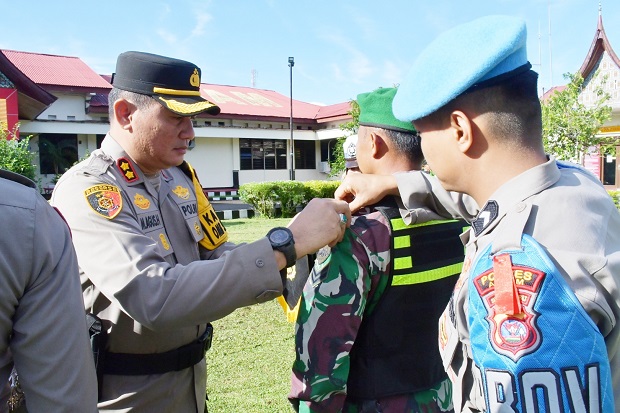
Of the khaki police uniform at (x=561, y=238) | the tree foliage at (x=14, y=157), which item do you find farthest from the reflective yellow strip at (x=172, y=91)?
the tree foliage at (x=14, y=157)

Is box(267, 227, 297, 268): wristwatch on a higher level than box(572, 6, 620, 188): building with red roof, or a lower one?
lower

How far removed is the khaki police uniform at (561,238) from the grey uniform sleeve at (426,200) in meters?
0.53

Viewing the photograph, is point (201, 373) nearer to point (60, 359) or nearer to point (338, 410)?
point (338, 410)

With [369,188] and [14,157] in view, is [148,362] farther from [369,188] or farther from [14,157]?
[14,157]

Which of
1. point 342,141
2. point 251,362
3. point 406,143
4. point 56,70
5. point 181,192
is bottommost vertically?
point 251,362

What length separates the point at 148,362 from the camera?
1877 millimetres

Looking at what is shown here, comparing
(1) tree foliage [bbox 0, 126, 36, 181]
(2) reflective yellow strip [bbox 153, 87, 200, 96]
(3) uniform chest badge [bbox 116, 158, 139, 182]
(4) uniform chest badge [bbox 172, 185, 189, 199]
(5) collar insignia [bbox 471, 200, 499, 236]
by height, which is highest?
(1) tree foliage [bbox 0, 126, 36, 181]

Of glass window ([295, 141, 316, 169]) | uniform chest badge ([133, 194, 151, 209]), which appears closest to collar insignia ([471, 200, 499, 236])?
uniform chest badge ([133, 194, 151, 209])

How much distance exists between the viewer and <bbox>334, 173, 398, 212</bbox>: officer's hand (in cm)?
181

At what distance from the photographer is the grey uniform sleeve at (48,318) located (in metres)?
1.19

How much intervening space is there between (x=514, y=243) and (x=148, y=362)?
1407mm

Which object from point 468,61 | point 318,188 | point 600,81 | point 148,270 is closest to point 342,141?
point 318,188

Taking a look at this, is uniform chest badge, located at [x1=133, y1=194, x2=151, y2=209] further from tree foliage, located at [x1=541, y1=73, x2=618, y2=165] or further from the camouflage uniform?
tree foliage, located at [x1=541, y1=73, x2=618, y2=165]

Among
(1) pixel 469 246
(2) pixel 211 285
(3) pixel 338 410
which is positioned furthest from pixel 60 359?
(1) pixel 469 246
